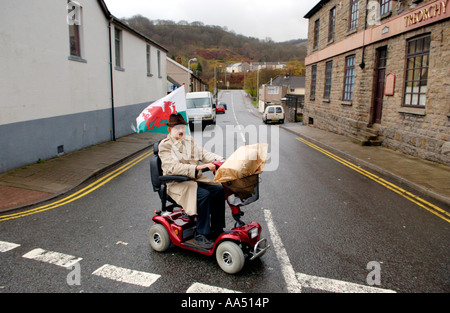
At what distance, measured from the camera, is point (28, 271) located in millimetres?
4113

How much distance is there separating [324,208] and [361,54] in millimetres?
12537

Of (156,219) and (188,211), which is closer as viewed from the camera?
(188,211)

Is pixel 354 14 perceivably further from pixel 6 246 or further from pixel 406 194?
pixel 6 246

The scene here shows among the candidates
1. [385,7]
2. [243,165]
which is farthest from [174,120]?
[385,7]

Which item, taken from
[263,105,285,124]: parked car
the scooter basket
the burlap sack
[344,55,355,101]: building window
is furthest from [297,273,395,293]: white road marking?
[263,105,285,124]: parked car

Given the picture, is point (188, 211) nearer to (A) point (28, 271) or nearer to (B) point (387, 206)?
(A) point (28, 271)

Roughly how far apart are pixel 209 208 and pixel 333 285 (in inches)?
65.9

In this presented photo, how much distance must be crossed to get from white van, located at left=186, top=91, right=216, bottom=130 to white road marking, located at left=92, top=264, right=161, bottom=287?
64.6 ft

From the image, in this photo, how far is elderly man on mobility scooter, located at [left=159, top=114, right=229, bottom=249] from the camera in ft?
13.9

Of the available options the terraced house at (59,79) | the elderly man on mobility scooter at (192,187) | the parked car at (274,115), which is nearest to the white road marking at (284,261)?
the elderly man on mobility scooter at (192,187)

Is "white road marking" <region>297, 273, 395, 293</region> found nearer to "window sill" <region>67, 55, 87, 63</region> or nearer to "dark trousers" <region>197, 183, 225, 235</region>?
"dark trousers" <region>197, 183, 225, 235</region>

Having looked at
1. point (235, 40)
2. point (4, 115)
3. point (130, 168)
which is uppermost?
point (235, 40)
